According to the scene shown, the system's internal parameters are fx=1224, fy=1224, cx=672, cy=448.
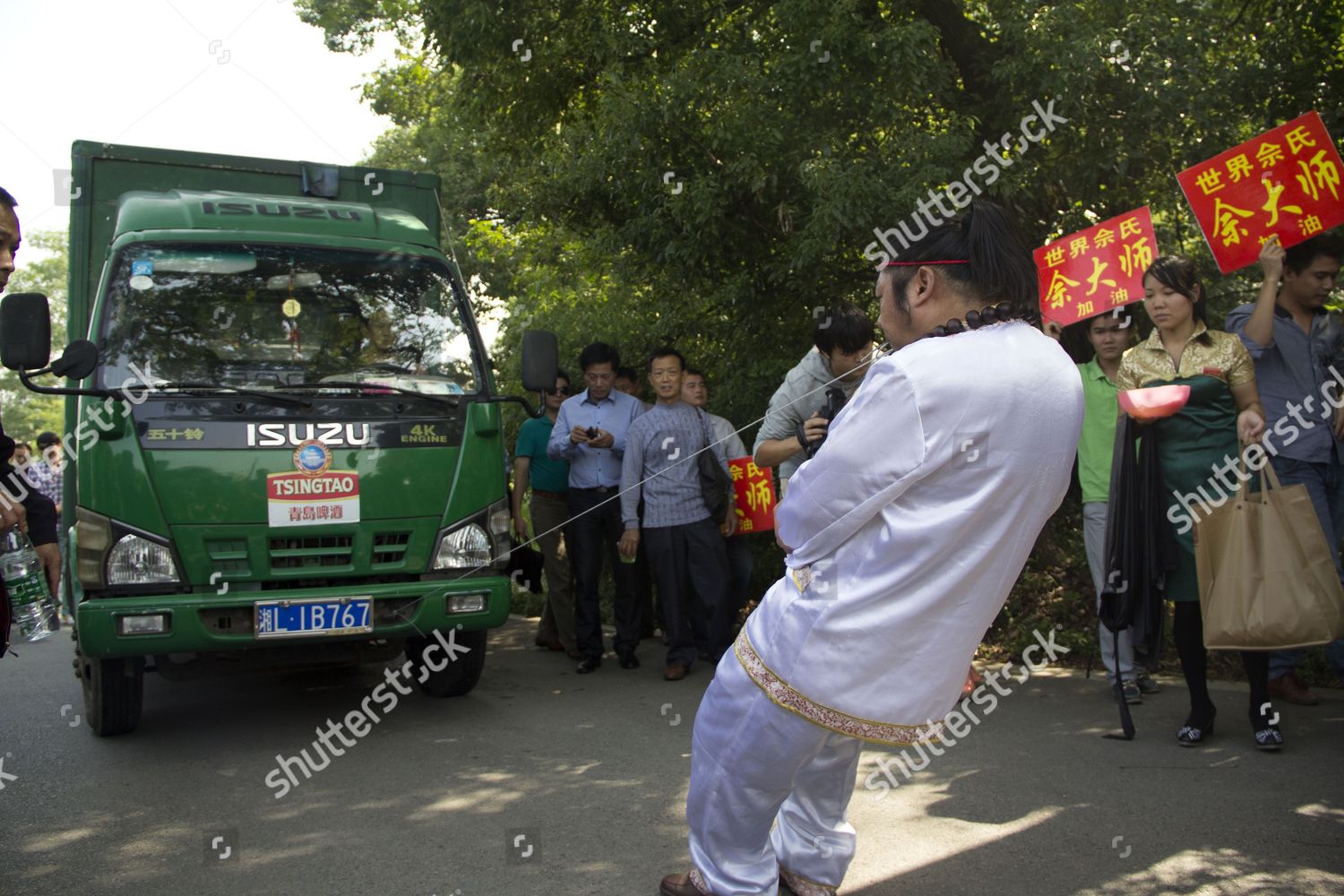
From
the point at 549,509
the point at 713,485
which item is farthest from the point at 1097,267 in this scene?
the point at 549,509

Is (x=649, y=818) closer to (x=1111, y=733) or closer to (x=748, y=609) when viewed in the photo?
(x=1111, y=733)

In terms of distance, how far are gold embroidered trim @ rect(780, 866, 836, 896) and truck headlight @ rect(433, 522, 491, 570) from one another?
305 cm

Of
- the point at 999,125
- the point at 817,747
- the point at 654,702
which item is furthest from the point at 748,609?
the point at 817,747

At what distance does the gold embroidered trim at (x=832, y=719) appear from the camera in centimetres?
286

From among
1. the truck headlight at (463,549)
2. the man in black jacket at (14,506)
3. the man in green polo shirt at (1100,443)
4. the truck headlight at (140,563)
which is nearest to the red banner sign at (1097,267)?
the man in green polo shirt at (1100,443)

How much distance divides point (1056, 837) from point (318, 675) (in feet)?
16.9

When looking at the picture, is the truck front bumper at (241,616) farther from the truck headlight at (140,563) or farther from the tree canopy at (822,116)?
the tree canopy at (822,116)

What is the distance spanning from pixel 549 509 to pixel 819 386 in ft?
10.3

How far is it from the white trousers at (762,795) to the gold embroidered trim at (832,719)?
0.03m

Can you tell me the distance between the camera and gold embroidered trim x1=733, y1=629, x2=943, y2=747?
2857 mm

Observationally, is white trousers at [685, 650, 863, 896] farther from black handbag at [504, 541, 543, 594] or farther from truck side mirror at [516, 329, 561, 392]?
black handbag at [504, 541, 543, 594]

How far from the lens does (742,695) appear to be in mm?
3037

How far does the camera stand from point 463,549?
6.13m

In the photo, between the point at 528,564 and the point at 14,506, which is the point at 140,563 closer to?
the point at 14,506
